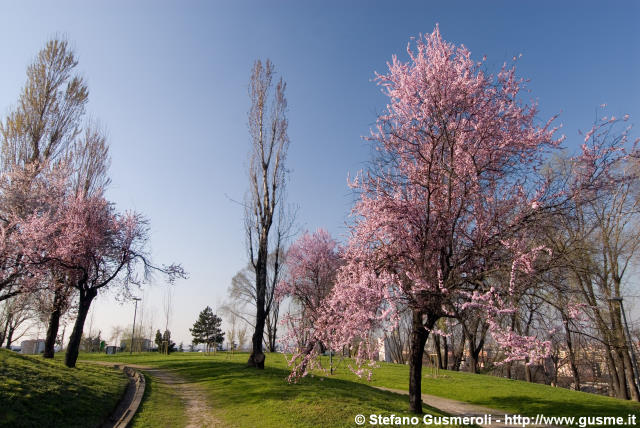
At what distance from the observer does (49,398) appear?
27.4 feet

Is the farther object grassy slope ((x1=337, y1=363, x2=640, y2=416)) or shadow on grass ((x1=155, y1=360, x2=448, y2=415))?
grassy slope ((x1=337, y1=363, x2=640, y2=416))

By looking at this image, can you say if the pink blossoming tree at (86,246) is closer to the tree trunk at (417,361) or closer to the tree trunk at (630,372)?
the tree trunk at (417,361)

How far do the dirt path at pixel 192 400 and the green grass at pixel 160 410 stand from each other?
179 mm

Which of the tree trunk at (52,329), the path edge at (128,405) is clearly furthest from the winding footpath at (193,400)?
the tree trunk at (52,329)

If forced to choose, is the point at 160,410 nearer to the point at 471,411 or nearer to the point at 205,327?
the point at 471,411

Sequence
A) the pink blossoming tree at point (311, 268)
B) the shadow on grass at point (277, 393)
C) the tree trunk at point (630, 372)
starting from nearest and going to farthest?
the shadow on grass at point (277, 393) < the tree trunk at point (630, 372) < the pink blossoming tree at point (311, 268)

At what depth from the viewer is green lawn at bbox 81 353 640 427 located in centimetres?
934

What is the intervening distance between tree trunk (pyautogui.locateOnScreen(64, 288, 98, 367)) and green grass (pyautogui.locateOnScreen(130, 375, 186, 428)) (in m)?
3.80

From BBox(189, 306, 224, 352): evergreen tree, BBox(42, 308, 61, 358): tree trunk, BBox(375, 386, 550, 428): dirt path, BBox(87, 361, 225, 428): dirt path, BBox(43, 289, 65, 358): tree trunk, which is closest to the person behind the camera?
BBox(87, 361, 225, 428): dirt path

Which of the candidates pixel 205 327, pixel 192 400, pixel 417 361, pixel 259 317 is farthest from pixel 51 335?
Answer: pixel 205 327

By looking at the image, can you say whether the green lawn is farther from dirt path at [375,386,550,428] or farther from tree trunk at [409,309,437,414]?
dirt path at [375,386,550,428]

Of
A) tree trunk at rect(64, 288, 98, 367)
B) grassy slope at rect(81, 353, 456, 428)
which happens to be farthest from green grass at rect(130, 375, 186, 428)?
tree trunk at rect(64, 288, 98, 367)

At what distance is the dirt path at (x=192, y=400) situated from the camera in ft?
30.1

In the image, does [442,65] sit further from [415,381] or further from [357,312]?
[415,381]
